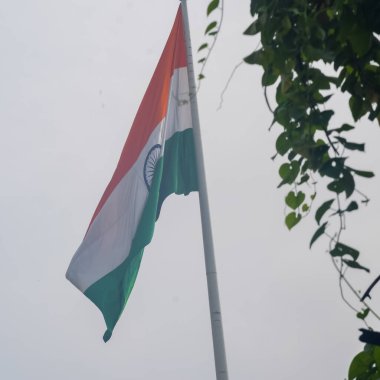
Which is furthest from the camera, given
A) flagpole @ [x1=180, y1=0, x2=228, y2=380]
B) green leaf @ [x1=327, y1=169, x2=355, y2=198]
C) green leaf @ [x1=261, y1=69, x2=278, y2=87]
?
flagpole @ [x1=180, y1=0, x2=228, y2=380]

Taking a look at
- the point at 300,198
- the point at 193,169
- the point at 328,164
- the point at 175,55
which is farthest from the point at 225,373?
the point at 328,164

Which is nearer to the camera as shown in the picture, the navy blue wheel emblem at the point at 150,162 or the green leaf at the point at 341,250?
the green leaf at the point at 341,250

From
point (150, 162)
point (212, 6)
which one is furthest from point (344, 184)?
point (150, 162)

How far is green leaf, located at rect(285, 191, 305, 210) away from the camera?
292cm

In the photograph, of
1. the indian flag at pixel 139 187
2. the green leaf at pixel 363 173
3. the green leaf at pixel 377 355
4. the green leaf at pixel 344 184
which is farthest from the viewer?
the indian flag at pixel 139 187

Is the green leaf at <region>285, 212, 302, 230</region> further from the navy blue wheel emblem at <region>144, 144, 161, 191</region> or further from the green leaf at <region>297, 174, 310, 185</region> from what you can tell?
the navy blue wheel emblem at <region>144, 144, 161, 191</region>

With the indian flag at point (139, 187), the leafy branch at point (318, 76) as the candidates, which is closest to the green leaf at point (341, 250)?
the leafy branch at point (318, 76)

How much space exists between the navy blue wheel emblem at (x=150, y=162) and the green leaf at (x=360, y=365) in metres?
6.41

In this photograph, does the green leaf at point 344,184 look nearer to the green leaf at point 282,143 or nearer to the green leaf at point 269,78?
the green leaf at point 282,143

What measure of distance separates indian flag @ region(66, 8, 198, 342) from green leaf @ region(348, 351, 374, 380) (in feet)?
19.7

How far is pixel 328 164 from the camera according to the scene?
2480 millimetres

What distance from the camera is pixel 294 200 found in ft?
9.60

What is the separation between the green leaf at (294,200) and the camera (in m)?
2.92

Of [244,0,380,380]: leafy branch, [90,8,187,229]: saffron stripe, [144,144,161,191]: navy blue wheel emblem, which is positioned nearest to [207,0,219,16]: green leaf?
[244,0,380,380]: leafy branch
